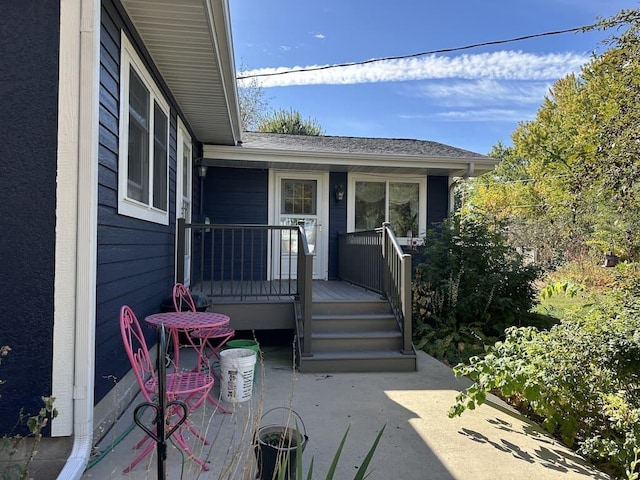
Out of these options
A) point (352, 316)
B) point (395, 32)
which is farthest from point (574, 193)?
point (395, 32)

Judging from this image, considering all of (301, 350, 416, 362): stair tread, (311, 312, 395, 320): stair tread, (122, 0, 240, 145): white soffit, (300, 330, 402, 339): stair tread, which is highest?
(122, 0, 240, 145): white soffit

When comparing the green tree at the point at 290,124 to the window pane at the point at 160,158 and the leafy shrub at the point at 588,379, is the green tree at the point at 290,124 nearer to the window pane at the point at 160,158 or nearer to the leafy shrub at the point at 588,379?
the window pane at the point at 160,158

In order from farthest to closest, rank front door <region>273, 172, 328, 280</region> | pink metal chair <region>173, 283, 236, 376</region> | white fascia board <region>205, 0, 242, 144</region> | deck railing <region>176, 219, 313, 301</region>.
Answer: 1. front door <region>273, 172, 328, 280</region>
2. deck railing <region>176, 219, 313, 301</region>
3. pink metal chair <region>173, 283, 236, 376</region>
4. white fascia board <region>205, 0, 242, 144</region>

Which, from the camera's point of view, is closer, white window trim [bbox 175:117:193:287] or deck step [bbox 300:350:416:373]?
deck step [bbox 300:350:416:373]

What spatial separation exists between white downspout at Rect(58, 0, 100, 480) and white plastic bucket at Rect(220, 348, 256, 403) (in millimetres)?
1137

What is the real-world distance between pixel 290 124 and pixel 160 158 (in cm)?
1385

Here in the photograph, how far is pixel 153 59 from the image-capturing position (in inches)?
139

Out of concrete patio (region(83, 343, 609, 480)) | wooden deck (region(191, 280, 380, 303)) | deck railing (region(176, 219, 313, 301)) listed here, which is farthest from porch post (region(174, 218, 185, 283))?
concrete patio (region(83, 343, 609, 480))

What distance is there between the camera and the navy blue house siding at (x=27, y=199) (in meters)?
2.06

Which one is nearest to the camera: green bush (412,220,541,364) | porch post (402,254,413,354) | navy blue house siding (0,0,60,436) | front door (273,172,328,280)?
navy blue house siding (0,0,60,436)

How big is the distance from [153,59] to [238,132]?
2173 millimetres

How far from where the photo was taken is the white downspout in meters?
2.09

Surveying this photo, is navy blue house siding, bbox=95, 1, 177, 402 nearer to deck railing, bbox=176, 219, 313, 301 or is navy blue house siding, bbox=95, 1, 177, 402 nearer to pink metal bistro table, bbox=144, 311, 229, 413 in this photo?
pink metal bistro table, bbox=144, 311, 229, 413

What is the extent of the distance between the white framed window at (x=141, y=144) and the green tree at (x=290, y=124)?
519 inches
